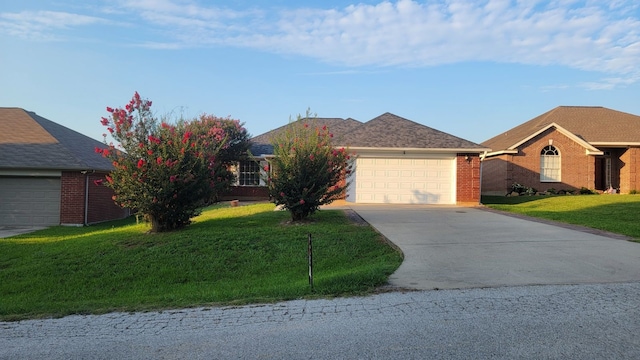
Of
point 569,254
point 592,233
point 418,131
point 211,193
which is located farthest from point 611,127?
point 211,193

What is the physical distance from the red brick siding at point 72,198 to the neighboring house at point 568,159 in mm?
20603

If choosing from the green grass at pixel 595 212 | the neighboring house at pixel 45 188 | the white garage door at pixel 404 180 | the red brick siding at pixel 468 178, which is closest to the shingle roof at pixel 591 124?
the green grass at pixel 595 212

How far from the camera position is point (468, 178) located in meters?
18.8

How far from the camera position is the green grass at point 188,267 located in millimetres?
6398

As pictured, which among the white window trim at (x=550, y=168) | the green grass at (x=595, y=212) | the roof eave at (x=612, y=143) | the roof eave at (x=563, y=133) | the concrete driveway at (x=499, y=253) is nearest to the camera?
the concrete driveway at (x=499, y=253)

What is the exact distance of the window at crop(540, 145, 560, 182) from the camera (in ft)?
79.9

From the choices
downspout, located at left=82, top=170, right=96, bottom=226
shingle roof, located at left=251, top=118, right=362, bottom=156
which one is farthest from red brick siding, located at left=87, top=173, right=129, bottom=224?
shingle roof, located at left=251, top=118, right=362, bottom=156

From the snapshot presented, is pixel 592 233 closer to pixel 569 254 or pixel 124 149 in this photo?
pixel 569 254

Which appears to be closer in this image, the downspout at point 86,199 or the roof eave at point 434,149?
the downspout at point 86,199

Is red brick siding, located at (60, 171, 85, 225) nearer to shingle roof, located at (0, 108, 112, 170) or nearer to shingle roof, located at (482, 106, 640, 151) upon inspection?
shingle roof, located at (0, 108, 112, 170)

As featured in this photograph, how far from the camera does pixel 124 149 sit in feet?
37.0

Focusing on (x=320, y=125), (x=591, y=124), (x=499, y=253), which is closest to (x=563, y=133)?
(x=591, y=124)

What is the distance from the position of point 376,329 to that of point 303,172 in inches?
298

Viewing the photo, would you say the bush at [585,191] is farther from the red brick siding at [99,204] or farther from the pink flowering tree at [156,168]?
the red brick siding at [99,204]
